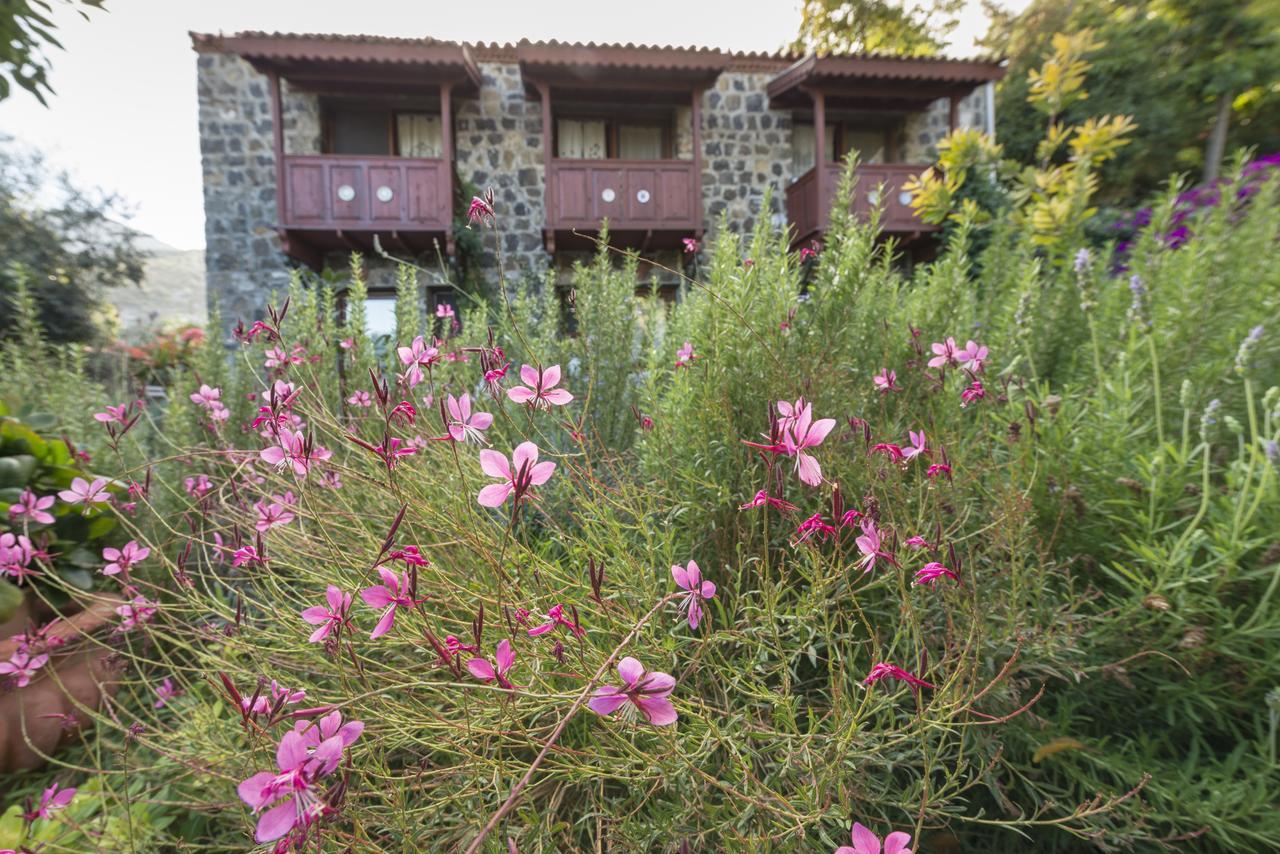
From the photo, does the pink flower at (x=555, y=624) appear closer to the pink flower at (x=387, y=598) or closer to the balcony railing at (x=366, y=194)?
the pink flower at (x=387, y=598)

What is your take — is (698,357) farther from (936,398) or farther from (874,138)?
(874,138)

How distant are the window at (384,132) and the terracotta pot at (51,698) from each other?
34.3 ft

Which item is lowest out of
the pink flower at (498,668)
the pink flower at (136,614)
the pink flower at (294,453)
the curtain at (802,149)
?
the pink flower at (136,614)

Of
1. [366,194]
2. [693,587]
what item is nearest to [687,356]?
[693,587]

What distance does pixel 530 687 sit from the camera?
95 centimetres

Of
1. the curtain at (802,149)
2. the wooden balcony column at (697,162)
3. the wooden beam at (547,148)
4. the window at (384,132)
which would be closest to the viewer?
the wooden beam at (547,148)

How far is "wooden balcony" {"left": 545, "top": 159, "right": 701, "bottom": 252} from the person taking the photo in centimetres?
977

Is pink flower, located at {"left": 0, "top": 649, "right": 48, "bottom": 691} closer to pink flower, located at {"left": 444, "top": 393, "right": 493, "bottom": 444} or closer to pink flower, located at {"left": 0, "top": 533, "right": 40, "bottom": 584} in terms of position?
pink flower, located at {"left": 0, "top": 533, "right": 40, "bottom": 584}

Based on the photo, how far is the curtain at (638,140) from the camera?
37.1 feet

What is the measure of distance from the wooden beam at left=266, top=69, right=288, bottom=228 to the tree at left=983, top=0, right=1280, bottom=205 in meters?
12.9

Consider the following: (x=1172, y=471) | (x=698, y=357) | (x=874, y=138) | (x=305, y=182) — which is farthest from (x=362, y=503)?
(x=874, y=138)

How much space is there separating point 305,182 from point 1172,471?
10878 mm

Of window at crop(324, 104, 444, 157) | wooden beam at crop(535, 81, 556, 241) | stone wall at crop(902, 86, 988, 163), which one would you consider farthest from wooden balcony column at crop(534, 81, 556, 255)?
stone wall at crop(902, 86, 988, 163)

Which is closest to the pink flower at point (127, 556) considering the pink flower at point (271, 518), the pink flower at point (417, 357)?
the pink flower at point (271, 518)
